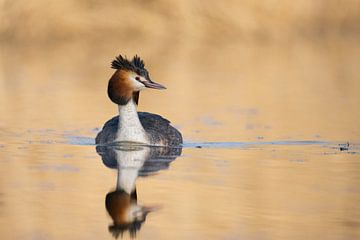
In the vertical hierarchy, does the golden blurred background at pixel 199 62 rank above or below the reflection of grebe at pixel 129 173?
above

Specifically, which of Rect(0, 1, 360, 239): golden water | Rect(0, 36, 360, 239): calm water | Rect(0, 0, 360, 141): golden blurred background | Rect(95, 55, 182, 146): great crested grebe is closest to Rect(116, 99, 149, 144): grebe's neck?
Rect(95, 55, 182, 146): great crested grebe

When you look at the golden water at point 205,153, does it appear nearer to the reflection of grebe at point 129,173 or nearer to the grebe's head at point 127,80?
the reflection of grebe at point 129,173

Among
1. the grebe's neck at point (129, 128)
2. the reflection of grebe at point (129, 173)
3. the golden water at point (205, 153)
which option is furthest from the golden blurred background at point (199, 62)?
the reflection of grebe at point (129, 173)

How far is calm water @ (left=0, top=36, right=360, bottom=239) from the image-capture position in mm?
10812

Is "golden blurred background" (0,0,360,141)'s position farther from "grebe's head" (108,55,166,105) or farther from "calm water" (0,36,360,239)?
"grebe's head" (108,55,166,105)

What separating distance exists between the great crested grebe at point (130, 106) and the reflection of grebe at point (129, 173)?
17 cm

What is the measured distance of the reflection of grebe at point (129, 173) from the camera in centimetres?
1088

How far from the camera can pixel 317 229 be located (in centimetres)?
1057

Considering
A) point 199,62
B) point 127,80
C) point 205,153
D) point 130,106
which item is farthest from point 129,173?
point 199,62

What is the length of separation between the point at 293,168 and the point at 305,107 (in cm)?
762

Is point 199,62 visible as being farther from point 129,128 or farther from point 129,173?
point 129,173

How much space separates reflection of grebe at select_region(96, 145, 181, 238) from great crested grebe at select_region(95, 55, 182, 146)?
168 mm

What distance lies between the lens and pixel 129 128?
16.1 metres

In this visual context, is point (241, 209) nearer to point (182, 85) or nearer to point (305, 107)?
point (305, 107)
